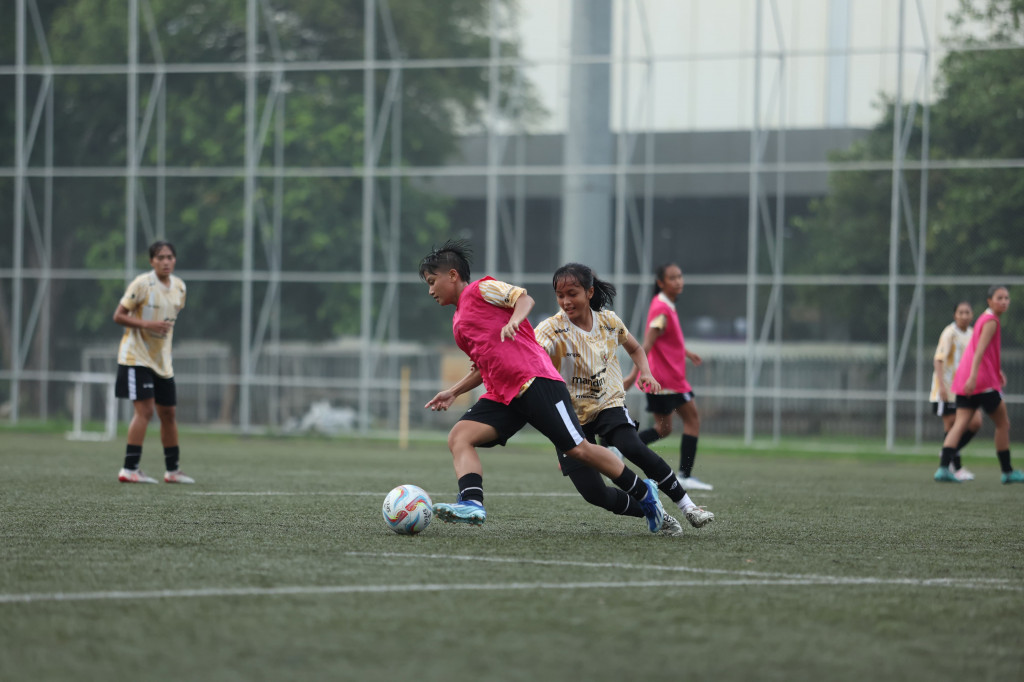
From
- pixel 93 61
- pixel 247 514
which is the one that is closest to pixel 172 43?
pixel 93 61

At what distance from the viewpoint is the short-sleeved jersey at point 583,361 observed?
24.0 feet

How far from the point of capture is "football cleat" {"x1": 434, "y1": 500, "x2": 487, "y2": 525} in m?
6.80

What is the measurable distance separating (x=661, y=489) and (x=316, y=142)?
17.8m

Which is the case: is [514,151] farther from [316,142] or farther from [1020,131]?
[1020,131]

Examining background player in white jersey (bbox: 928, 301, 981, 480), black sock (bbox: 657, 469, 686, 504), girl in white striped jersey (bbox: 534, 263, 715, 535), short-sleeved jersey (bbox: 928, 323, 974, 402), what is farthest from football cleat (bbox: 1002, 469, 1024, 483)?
black sock (bbox: 657, 469, 686, 504)

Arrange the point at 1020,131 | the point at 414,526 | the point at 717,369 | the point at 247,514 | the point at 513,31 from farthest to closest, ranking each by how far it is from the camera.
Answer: the point at 513,31 < the point at 717,369 < the point at 1020,131 < the point at 247,514 < the point at 414,526

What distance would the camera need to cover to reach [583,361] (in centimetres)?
730

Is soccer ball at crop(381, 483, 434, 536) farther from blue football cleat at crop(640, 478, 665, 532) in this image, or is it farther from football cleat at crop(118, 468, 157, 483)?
football cleat at crop(118, 468, 157, 483)

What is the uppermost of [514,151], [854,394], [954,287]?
[514,151]

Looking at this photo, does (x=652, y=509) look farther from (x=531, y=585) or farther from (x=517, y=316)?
(x=531, y=585)

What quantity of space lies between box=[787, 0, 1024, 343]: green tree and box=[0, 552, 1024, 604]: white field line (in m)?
15.8

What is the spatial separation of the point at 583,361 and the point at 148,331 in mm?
4532

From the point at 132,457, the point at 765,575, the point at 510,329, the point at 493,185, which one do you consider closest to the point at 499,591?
the point at 765,575

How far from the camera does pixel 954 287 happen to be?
20.8m
